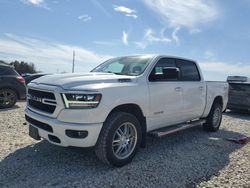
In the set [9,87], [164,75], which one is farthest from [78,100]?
[9,87]

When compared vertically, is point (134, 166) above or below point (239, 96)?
below

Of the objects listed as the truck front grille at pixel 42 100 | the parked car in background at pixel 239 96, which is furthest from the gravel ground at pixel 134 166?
the parked car in background at pixel 239 96

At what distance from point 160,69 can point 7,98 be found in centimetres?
683

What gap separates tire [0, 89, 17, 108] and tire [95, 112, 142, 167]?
6.94 m

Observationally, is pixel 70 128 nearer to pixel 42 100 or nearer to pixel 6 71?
pixel 42 100

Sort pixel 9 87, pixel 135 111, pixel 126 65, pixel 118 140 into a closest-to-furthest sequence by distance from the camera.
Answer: pixel 118 140
pixel 135 111
pixel 126 65
pixel 9 87

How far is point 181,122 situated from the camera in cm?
610

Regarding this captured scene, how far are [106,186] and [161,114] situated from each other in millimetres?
1948

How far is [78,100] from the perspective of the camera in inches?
156

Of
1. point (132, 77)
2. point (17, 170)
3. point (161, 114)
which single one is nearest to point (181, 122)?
point (161, 114)

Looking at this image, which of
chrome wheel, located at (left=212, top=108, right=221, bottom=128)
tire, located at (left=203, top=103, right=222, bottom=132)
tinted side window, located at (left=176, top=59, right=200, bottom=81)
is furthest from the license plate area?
chrome wheel, located at (left=212, top=108, right=221, bottom=128)

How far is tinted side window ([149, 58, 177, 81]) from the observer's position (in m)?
5.11

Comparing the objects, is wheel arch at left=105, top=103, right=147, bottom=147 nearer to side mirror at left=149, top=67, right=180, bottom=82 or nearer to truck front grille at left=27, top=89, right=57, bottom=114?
side mirror at left=149, top=67, right=180, bottom=82

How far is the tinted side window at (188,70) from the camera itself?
627 cm
